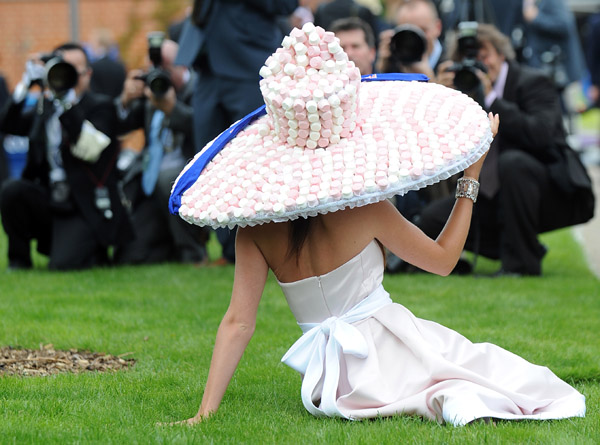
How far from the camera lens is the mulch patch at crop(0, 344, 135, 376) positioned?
16.1 feet

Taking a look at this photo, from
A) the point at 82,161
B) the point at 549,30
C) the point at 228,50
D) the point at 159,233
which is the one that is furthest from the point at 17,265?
the point at 549,30

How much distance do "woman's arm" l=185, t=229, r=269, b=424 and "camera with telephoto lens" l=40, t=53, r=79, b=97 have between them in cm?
466

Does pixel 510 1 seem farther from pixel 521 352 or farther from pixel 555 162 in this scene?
pixel 521 352

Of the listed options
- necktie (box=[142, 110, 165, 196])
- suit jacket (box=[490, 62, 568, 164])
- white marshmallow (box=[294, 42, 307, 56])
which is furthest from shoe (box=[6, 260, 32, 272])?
Result: white marshmallow (box=[294, 42, 307, 56])

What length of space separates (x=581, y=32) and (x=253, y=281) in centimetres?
2067

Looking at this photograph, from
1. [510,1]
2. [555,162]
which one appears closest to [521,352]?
[555,162]

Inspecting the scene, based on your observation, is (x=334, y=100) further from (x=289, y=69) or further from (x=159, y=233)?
(x=159, y=233)

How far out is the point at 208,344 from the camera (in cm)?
541

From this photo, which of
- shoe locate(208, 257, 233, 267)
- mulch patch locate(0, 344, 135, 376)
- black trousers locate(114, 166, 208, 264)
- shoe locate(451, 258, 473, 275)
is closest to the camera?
mulch patch locate(0, 344, 135, 376)

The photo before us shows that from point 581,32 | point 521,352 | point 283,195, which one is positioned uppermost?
point 283,195

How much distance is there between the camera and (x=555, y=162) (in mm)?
7648

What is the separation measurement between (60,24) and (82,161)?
42.1 ft

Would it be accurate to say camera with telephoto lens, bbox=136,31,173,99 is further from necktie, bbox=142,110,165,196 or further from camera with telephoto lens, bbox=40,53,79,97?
camera with telephoto lens, bbox=40,53,79,97

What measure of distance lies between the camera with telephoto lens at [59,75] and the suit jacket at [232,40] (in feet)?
2.67
